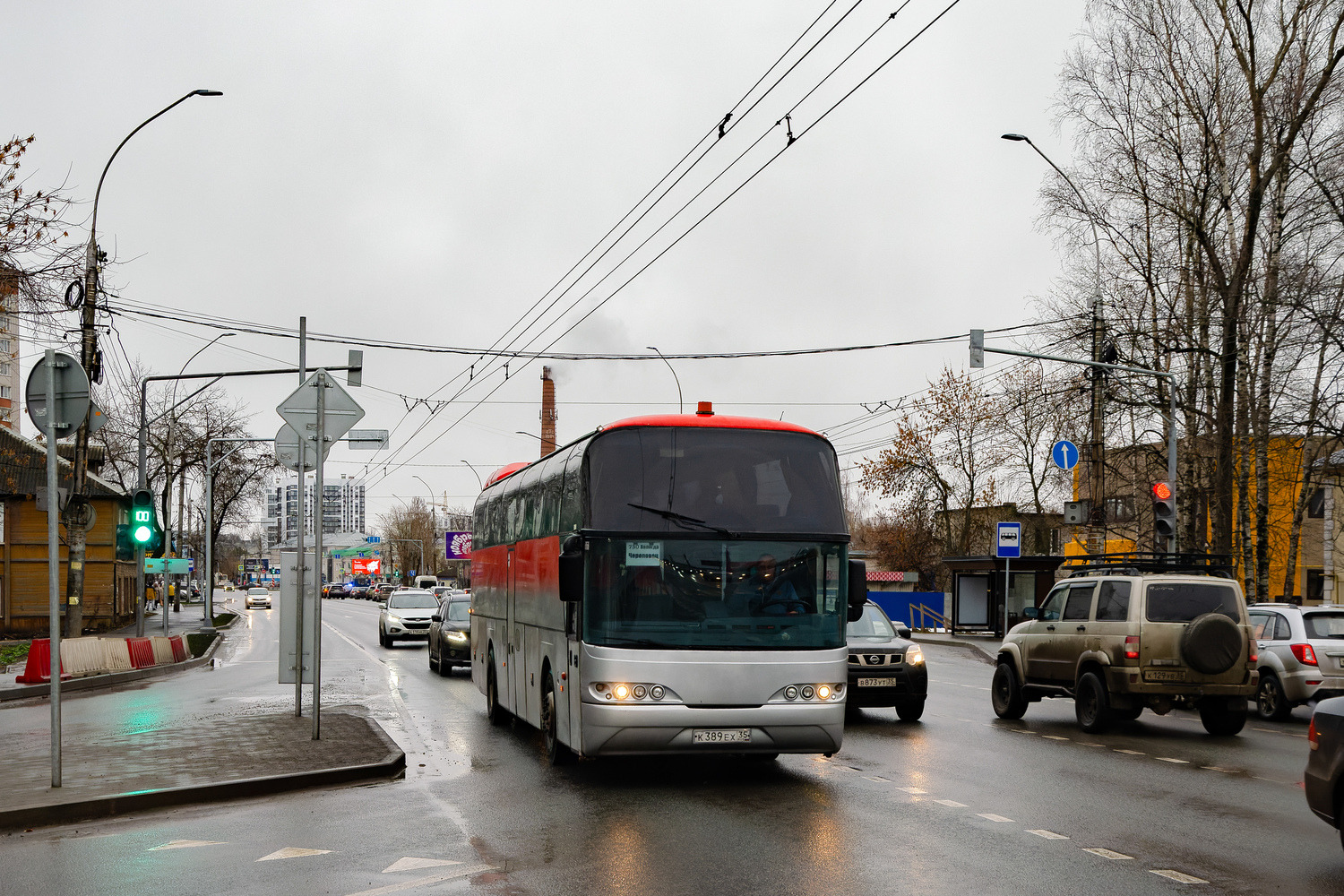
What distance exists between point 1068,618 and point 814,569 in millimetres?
6632

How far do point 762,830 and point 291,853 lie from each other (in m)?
3.07

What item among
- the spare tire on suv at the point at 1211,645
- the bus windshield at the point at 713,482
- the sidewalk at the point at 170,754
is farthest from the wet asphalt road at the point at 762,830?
the bus windshield at the point at 713,482

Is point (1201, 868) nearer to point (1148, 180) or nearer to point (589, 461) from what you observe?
point (589, 461)

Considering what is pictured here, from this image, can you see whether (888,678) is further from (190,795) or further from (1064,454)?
(1064,454)

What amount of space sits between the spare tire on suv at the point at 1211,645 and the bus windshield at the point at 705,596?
19.1 ft

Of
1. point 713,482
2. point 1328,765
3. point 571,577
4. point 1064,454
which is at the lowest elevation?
point 1328,765

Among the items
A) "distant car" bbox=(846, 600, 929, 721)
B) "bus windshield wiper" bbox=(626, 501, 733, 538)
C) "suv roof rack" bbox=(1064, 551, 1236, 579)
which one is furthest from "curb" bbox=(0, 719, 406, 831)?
"suv roof rack" bbox=(1064, 551, 1236, 579)

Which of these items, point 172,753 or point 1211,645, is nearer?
point 172,753

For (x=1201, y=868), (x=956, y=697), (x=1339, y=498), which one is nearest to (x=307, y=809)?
(x=1201, y=868)

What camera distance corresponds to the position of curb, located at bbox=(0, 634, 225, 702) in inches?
813

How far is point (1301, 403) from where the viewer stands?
25875 millimetres

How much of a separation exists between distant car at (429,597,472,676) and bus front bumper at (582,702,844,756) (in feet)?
50.1

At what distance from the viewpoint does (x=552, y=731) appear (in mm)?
12320

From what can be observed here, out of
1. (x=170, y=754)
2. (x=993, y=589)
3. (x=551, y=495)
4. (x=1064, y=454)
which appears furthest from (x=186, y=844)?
(x=993, y=589)
